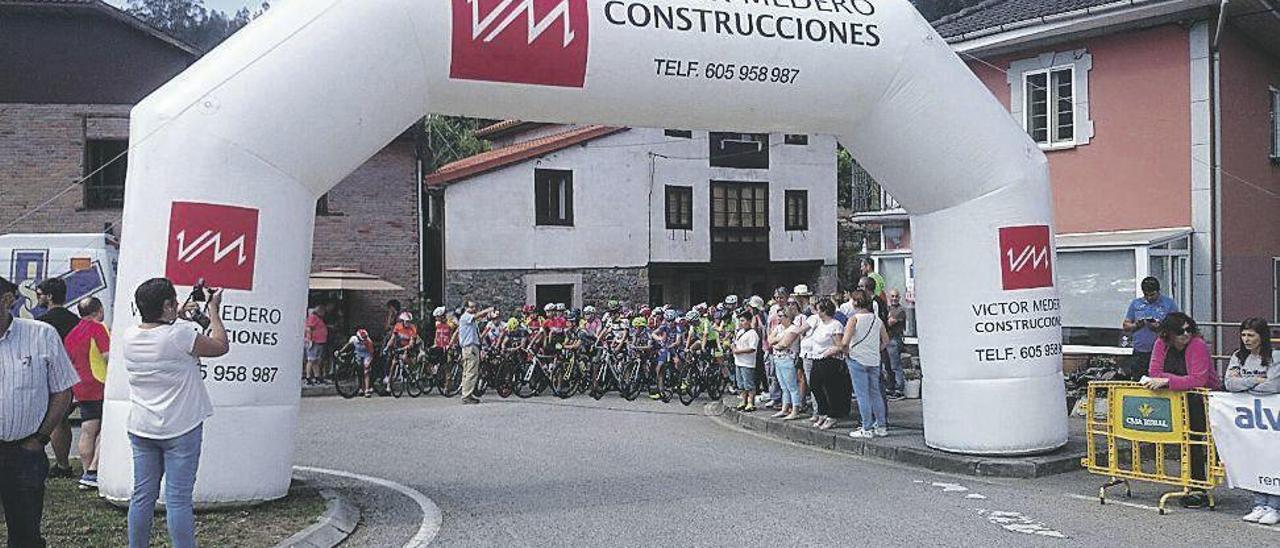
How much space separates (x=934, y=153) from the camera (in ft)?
33.4

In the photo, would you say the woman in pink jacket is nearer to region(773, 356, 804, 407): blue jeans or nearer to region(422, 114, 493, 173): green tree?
region(773, 356, 804, 407): blue jeans

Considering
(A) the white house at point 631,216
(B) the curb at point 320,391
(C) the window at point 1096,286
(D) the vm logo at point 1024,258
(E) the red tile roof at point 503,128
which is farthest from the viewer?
(E) the red tile roof at point 503,128

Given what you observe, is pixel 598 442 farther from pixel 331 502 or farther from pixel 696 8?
pixel 696 8

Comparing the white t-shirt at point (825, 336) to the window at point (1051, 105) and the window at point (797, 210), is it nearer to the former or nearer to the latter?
the window at point (1051, 105)

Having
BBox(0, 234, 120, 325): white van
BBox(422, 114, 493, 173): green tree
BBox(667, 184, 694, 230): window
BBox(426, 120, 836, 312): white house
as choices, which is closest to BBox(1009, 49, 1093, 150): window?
BBox(426, 120, 836, 312): white house

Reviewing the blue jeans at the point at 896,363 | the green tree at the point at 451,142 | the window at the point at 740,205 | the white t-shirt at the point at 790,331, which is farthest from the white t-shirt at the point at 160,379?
the green tree at the point at 451,142

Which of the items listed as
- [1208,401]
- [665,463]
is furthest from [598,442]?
[1208,401]

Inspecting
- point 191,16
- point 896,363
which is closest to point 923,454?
point 896,363

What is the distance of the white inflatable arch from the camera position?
314 inches

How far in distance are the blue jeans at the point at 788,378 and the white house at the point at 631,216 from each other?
1320 centimetres

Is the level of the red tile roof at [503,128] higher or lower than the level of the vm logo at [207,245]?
higher

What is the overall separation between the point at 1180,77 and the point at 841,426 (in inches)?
283

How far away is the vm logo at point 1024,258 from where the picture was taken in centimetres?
1034

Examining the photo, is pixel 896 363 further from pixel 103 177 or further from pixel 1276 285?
pixel 103 177
